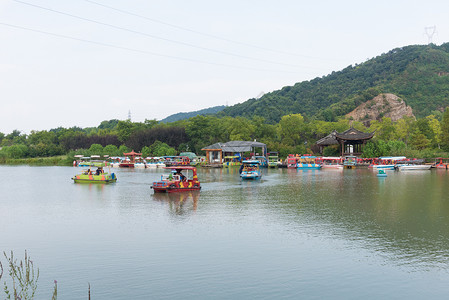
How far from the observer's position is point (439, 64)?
164750 millimetres

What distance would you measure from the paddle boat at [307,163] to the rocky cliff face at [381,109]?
54892mm

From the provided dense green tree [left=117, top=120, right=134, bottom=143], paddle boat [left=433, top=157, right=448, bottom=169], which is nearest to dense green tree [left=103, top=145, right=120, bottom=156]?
dense green tree [left=117, top=120, right=134, bottom=143]

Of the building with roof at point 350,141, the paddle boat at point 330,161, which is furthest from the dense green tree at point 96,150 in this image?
the paddle boat at point 330,161

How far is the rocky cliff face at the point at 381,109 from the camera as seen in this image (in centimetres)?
13488

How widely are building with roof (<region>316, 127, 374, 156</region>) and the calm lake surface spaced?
4697cm

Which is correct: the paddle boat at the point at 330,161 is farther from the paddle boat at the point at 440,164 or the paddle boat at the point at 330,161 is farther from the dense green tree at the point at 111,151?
the dense green tree at the point at 111,151

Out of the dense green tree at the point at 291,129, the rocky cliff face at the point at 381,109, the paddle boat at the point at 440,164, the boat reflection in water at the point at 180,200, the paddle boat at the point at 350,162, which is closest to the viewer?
the boat reflection in water at the point at 180,200

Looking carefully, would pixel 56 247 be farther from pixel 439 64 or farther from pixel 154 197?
pixel 439 64

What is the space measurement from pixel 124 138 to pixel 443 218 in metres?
98.9

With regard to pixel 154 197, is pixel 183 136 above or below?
above

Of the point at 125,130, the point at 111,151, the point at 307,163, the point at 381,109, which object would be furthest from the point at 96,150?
the point at 381,109

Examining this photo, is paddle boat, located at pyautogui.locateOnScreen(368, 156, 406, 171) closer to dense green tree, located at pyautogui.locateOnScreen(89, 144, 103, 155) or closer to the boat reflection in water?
the boat reflection in water

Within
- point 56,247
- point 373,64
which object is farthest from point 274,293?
point 373,64

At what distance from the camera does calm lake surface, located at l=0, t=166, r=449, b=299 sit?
14250 mm
